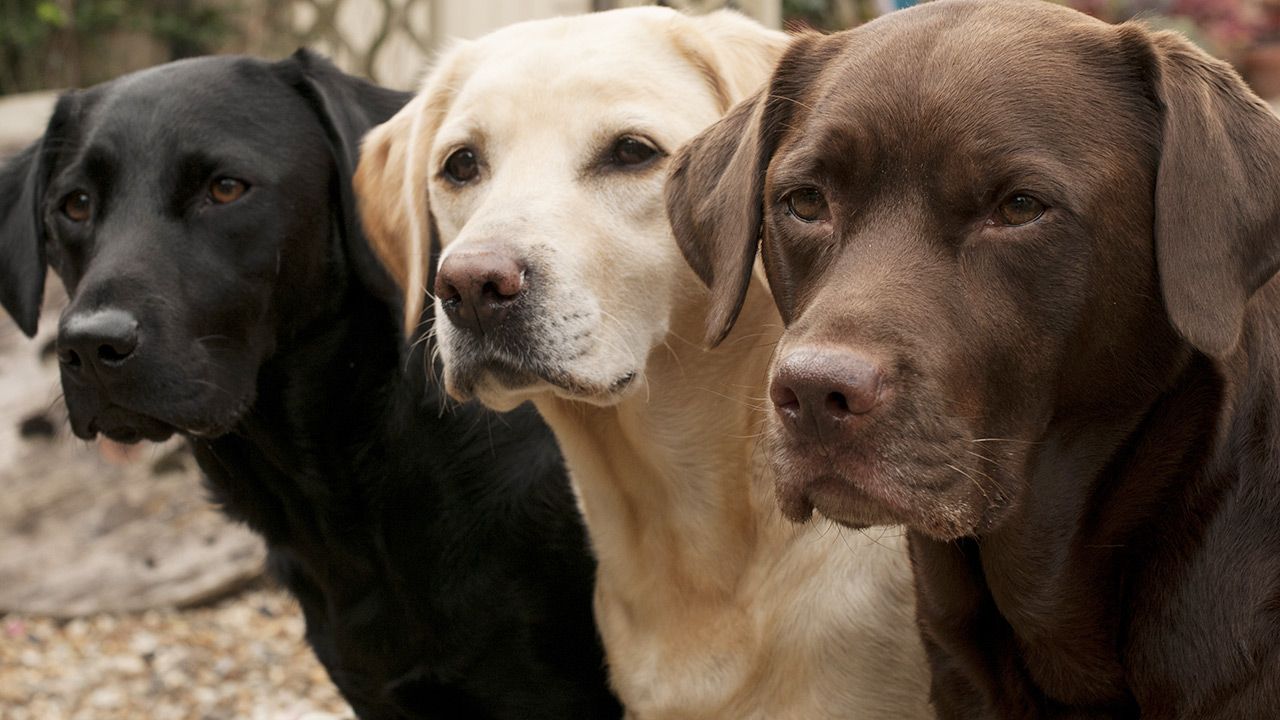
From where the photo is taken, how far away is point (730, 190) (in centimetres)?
284

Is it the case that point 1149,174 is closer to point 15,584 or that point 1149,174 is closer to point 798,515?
→ point 798,515

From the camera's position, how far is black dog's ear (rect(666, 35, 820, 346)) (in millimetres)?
2812

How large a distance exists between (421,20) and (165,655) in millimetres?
5892

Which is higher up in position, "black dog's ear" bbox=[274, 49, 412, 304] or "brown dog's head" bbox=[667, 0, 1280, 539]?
"brown dog's head" bbox=[667, 0, 1280, 539]

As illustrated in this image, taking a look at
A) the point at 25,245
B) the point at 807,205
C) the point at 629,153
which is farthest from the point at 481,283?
the point at 25,245

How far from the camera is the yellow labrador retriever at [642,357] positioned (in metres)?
2.99

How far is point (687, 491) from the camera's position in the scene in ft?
11.2

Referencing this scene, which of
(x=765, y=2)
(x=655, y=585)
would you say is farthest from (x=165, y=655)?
(x=765, y=2)

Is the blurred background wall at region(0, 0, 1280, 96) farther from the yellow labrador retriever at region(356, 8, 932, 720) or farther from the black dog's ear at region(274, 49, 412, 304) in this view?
the yellow labrador retriever at region(356, 8, 932, 720)

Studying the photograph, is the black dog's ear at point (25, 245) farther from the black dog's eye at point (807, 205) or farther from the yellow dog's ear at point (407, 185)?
the black dog's eye at point (807, 205)

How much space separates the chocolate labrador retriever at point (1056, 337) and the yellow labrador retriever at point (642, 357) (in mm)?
465

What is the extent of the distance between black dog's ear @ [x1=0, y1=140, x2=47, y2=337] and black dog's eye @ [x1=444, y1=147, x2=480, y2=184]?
1214mm

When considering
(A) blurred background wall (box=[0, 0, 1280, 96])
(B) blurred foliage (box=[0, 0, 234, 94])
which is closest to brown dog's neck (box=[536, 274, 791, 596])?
(A) blurred background wall (box=[0, 0, 1280, 96])

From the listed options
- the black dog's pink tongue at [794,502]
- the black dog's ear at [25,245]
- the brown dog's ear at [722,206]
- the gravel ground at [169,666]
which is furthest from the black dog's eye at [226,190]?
the gravel ground at [169,666]
